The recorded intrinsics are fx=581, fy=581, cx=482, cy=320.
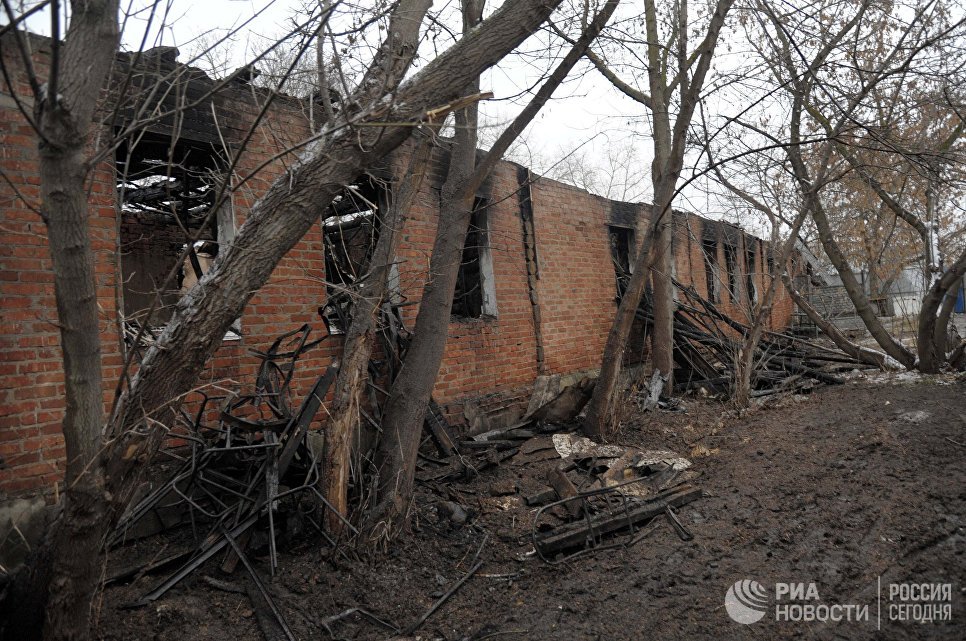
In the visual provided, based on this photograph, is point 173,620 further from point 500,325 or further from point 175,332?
point 500,325

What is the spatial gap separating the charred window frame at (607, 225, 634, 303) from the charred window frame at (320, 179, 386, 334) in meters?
4.27

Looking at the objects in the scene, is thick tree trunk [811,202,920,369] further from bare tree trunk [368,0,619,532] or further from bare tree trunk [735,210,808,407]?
bare tree trunk [368,0,619,532]

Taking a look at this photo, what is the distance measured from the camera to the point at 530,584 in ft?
12.2

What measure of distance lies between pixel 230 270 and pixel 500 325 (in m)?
5.06

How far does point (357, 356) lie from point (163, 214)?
20.1 feet

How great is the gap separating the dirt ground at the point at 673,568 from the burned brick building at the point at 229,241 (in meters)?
1.50

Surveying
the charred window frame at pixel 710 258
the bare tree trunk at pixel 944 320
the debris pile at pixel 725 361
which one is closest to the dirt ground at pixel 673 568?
the bare tree trunk at pixel 944 320

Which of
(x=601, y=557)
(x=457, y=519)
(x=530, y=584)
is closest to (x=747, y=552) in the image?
(x=601, y=557)

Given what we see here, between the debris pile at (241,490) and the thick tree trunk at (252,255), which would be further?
the debris pile at (241,490)

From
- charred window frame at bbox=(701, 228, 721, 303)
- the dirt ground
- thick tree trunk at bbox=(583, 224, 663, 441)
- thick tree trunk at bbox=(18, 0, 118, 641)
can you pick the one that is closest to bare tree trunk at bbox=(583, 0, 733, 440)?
thick tree trunk at bbox=(583, 224, 663, 441)

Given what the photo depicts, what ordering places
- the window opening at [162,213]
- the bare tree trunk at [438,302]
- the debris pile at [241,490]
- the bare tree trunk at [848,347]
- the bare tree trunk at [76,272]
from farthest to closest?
the bare tree trunk at [848,347] < the window opening at [162,213] < the bare tree trunk at [438,302] < the debris pile at [241,490] < the bare tree trunk at [76,272]

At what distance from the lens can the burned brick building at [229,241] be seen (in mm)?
3662

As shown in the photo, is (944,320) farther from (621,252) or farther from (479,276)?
(479,276)

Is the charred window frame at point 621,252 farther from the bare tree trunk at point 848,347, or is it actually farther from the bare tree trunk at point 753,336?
the bare tree trunk at point 848,347
